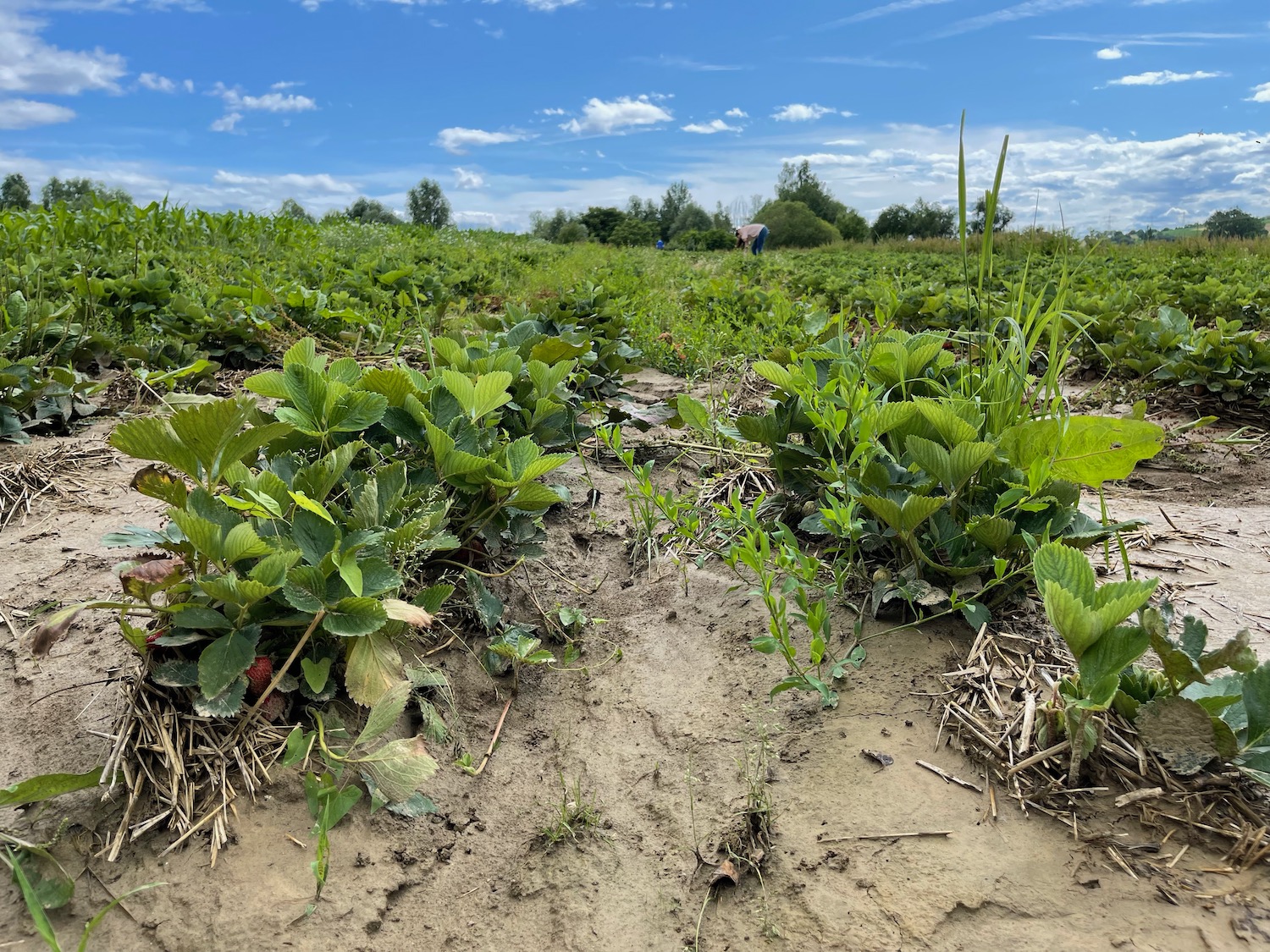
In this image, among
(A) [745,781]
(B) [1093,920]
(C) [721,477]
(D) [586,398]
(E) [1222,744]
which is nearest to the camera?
(B) [1093,920]

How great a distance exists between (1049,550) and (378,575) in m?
1.39

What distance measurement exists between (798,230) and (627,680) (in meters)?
36.7

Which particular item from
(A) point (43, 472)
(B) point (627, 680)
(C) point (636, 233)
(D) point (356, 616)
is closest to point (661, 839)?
(B) point (627, 680)

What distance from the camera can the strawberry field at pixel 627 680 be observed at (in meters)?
1.43

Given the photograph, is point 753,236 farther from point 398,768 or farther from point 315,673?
point 398,768

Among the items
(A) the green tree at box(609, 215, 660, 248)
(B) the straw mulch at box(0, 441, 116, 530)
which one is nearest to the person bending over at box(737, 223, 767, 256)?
(A) the green tree at box(609, 215, 660, 248)

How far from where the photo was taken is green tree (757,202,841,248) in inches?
1410

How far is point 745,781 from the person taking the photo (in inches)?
67.3

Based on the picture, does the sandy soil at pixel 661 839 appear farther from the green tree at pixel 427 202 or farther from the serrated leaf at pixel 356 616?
the green tree at pixel 427 202

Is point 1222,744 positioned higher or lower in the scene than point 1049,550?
lower

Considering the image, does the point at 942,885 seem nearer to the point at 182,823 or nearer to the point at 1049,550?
the point at 1049,550

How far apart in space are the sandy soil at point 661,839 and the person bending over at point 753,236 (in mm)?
29045

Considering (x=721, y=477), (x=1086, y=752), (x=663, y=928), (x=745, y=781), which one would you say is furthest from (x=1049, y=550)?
(x=721, y=477)

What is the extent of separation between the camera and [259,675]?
1677mm
